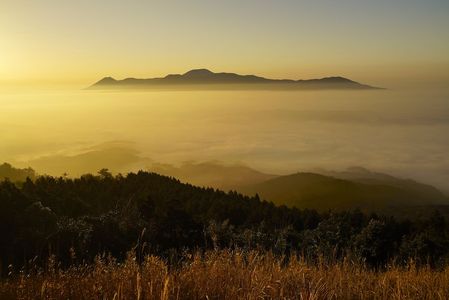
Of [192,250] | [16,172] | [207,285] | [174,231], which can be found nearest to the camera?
[207,285]

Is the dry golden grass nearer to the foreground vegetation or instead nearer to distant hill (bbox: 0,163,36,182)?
the foreground vegetation

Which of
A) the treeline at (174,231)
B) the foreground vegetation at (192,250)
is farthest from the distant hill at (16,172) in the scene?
the treeline at (174,231)

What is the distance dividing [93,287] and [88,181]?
3601 inches

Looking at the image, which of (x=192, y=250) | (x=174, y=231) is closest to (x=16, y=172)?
(x=174, y=231)

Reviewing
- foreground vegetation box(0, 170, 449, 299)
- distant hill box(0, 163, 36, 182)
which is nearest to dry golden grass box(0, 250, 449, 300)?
foreground vegetation box(0, 170, 449, 299)

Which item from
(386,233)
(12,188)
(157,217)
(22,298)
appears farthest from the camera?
(386,233)

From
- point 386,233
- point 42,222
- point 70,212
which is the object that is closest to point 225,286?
point 42,222

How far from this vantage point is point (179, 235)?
41.8m

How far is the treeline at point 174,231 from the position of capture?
A: 70.2 feet

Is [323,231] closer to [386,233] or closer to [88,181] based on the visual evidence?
[386,233]

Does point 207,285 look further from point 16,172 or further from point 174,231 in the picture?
point 16,172

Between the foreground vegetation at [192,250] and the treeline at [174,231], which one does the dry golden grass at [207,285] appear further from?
the treeline at [174,231]

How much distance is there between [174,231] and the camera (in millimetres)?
42750

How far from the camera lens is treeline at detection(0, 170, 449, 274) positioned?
70.2 feet
